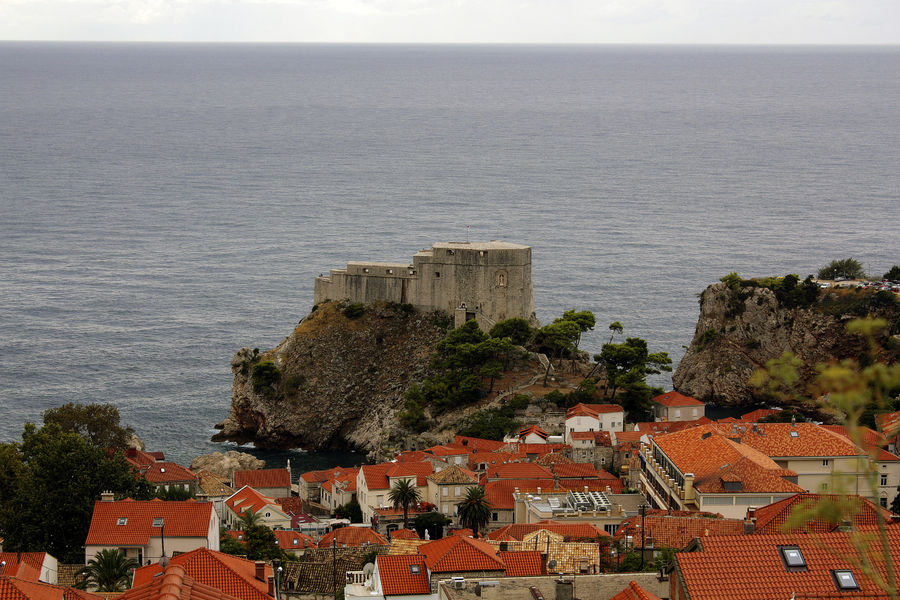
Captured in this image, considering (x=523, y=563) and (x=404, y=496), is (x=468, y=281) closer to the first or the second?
(x=404, y=496)

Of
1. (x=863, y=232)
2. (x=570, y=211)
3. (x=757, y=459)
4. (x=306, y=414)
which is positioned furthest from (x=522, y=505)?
(x=570, y=211)

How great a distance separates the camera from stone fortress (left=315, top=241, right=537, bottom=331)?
83.3 meters

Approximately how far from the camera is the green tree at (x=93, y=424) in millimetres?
64062

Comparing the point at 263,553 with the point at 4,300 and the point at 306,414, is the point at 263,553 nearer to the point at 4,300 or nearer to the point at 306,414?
the point at 306,414

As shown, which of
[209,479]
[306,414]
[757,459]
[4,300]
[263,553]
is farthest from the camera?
[4,300]

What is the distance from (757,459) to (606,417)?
2258cm

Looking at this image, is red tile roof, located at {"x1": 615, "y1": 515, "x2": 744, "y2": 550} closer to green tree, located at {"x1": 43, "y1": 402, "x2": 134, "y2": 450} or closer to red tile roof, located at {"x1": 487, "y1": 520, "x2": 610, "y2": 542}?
red tile roof, located at {"x1": 487, "y1": 520, "x2": 610, "y2": 542}

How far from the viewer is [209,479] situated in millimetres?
64625

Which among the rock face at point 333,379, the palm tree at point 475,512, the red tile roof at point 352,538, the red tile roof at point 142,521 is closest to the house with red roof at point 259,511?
the red tile roof at point 352,538

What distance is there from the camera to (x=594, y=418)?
70.0 meters

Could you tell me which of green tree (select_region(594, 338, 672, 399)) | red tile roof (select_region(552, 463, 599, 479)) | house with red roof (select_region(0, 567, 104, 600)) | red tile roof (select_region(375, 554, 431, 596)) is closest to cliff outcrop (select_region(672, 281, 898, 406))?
green tree (select_region(594, 338, 672, 399))

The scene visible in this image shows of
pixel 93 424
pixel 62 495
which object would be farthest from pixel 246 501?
pixel 62 495

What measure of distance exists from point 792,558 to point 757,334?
68400 mm

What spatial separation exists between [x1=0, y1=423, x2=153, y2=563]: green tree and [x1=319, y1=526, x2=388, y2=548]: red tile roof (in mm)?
7244
